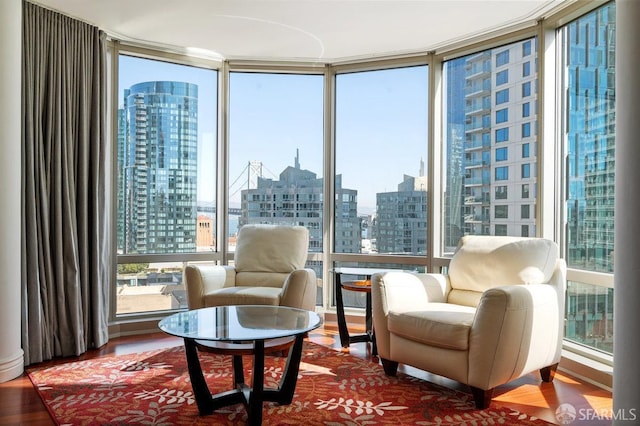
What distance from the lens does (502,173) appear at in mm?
4191

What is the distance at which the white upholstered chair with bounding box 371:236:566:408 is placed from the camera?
272 cm

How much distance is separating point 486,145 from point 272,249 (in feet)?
6.81

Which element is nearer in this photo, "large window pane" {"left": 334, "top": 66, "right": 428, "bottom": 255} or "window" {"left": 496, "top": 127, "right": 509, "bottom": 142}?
"window" {"left": 496, "top": 127, "right": 509, "bottom": 142}

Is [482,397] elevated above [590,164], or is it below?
below

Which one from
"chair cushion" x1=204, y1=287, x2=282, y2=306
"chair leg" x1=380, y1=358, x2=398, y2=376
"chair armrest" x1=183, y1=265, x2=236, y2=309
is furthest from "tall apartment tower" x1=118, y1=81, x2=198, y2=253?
"chair leg" x1=380, y1=358, x2=398, y2=376

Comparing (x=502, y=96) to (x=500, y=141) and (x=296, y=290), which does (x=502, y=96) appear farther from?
(x=296, y=290)

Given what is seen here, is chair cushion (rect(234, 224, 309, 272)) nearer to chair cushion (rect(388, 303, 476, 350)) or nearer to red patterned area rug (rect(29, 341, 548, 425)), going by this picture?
red patterned area rug (rect(29, 341, 548, 425))

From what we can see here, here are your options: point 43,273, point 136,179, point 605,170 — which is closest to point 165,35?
point 136,179

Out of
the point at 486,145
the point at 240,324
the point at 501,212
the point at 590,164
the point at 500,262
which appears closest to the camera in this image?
the point at 240,324

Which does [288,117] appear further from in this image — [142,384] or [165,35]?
[142,384]

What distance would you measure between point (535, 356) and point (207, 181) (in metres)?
3.35

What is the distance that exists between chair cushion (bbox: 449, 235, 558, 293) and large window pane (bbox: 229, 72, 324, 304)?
1799 millimetres

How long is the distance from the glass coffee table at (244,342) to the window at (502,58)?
2769 millimetres

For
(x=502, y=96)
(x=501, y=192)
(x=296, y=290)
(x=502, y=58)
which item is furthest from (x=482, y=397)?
(x=502, y=58)
